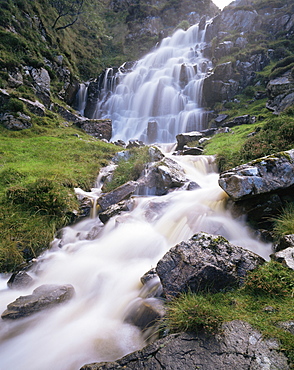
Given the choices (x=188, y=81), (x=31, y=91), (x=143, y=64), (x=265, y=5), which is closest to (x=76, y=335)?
(x=31, y=91)

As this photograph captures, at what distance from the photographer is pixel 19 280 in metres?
5.22

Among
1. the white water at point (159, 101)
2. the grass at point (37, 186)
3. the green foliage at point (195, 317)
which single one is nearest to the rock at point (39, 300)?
the grass at point (37, 186)

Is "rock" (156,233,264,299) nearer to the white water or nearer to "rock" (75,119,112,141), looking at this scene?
"rock" (75,119,112,141)

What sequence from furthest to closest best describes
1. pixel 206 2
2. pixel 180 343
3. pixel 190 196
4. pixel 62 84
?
pixel 206 2, pixel 62 84, pixel 190 196, pixel 180 343

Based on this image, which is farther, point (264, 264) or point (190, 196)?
point (190, 196)

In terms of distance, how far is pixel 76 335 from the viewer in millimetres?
3857

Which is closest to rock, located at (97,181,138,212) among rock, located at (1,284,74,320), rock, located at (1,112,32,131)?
rock, located at (1,284,74,320)

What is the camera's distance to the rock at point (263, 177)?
614 centimetres

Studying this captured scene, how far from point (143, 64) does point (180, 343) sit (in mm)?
43060

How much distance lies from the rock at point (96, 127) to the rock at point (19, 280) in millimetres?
17116

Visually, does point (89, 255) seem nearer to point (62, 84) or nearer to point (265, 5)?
point (62, 84)

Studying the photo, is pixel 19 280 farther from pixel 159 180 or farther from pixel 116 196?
pixel 159 180

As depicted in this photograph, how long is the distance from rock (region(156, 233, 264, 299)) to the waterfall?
20.3 meters

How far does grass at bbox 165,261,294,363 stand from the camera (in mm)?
2756
